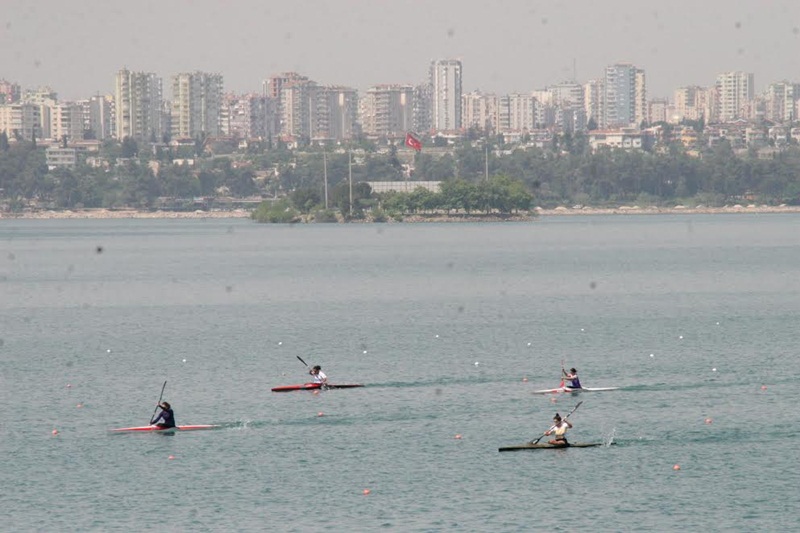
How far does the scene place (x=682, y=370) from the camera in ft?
246

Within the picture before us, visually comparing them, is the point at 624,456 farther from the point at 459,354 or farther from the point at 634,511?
the point at 459,354

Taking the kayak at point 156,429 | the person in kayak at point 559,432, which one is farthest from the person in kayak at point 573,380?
the kayak at point 156,429

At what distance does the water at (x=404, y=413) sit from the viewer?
46.0 m

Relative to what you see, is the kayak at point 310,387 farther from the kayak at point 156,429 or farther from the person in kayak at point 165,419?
the person in kayak at point 165,419

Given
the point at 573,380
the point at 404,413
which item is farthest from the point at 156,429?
the point at 573,380

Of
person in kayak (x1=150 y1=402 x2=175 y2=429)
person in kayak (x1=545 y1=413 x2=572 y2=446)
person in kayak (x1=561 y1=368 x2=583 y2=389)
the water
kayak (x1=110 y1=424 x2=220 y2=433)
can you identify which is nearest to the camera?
the water

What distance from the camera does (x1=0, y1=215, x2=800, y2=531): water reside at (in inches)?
1811


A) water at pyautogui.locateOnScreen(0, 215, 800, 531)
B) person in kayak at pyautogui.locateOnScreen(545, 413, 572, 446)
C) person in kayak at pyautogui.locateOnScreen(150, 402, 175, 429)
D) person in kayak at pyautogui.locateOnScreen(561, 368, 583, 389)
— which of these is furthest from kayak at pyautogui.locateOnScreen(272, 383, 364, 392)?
person in kayak at pyautogui.locateOnScreen(545, 413, 572, 446)

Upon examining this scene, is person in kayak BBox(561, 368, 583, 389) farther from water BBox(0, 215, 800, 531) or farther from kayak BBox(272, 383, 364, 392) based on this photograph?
kayak BBox(272, 383, 364, 392)

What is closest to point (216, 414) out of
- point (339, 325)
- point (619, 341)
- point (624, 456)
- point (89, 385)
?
point (89, 385)

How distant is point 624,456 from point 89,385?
2939 cm

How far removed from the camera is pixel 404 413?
6150 centimetres

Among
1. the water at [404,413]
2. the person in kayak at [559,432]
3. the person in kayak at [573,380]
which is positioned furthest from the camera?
the person in kayak at [573,380]

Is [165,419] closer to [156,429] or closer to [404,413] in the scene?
[156,429]
